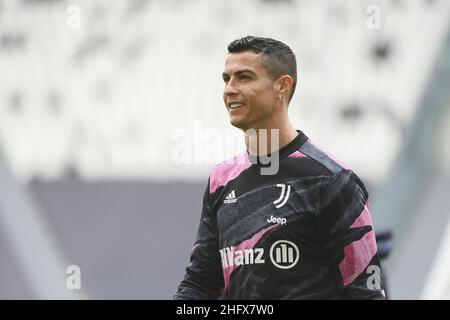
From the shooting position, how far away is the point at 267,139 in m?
2.22

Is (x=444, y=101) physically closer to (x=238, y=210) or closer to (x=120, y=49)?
(x=120, y=49)

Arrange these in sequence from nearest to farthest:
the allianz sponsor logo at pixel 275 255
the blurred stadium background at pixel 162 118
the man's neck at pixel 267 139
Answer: the allianz sponsor logo at pixel 275 255 < the man's neck at pixel 267 139 < the blurred stadium background at pixel 162 118

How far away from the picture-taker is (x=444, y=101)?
28.4 ft

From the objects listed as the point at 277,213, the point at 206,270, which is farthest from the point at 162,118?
the point at 277,213

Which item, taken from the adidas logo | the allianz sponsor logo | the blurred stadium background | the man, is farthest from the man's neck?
the blurred stadium background

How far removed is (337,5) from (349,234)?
284 inches

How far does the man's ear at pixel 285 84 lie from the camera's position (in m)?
2.23

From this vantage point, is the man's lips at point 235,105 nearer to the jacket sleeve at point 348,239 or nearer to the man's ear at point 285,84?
the man's ear at point 285,84

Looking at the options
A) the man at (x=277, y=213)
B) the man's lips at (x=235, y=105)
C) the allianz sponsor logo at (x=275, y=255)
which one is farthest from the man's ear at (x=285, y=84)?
the allianz sponsor logo at (x=275, y=255)

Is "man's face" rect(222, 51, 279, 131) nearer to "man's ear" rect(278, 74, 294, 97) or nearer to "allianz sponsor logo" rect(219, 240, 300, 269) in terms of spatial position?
"man's ear" rect(278, 74, 294, 97)

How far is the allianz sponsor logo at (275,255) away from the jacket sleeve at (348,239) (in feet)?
0.26

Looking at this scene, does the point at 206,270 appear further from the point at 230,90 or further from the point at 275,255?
the point at 230,90

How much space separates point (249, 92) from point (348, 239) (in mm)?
398

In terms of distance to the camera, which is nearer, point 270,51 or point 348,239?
point 348,239
